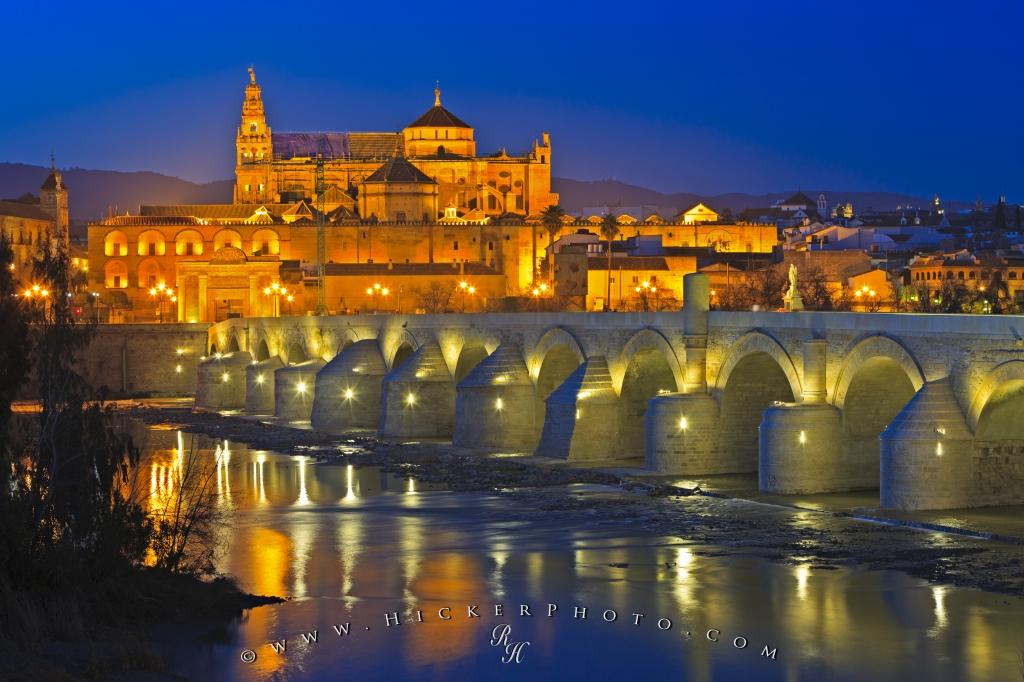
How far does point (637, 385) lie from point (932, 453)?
12.7 meters

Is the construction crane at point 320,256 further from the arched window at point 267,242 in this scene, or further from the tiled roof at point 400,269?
the arched window at point 267,242

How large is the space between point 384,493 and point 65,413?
14.7 meters

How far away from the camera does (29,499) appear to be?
19.3 meters

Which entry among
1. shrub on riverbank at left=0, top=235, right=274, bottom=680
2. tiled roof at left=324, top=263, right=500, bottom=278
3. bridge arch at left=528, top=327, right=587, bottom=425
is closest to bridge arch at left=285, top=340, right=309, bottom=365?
bridge arch at left=528, top=327, right=587, bottom=425

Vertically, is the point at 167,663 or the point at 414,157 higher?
the point at 414,157

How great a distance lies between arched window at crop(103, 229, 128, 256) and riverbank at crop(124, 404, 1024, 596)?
73358mm

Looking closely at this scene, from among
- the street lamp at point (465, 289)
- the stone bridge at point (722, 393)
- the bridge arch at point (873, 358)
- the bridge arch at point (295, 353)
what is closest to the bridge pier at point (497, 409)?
the stone bridge at point (722, 393)

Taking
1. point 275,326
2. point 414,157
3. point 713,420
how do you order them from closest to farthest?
point 713,420, point 275,326, point 414,157

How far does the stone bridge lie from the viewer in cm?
2608

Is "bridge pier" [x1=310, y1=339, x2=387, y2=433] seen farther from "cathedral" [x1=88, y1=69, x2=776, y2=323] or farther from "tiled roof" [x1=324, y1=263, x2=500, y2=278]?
"tiled roof" [x1=324, y1=263, x2=500, y2=278]

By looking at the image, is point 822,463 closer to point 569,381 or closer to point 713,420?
point 713,420

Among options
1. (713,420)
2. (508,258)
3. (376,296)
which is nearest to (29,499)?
(713,420)

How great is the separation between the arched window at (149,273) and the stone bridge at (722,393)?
197ft

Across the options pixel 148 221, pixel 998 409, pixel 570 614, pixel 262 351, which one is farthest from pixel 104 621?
pixel 148 221
